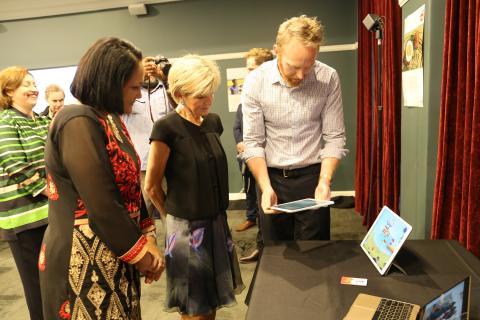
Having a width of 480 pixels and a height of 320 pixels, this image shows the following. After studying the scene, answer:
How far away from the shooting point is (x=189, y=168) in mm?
1478

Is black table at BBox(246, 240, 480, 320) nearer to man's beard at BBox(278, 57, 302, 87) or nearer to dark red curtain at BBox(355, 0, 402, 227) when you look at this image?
man's beard at BBox(278, 57, 302, 87)

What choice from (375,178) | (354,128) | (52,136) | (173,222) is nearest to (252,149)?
(173,222)

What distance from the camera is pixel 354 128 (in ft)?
14.1

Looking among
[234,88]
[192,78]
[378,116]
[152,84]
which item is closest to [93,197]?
[192,78]

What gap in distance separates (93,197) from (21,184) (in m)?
1.10

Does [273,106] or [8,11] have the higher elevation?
[8,11]

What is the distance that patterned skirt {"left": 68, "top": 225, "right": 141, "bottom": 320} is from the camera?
3.42 feet

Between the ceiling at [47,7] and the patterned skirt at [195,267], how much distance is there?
3.65 meters

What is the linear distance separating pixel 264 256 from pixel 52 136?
0.77m

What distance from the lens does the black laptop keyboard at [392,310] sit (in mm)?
901

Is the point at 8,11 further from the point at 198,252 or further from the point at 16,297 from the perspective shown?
the point at 198,252

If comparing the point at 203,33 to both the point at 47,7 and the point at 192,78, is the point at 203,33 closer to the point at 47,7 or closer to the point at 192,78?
the point at 47,7

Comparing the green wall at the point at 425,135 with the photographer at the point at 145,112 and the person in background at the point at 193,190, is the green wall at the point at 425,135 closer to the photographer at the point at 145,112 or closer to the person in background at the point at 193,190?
the person in background at the point at 193,190


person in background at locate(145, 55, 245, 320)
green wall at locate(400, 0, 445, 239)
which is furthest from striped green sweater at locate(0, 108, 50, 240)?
green wall at locate(400, 0, 445, 239)
